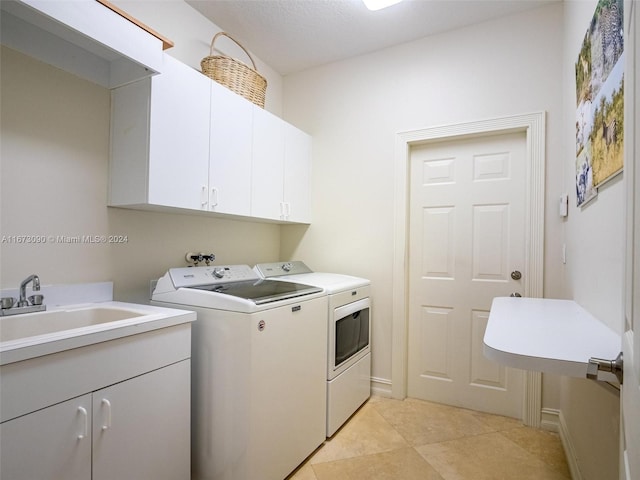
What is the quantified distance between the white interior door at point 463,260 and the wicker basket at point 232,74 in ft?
4.35

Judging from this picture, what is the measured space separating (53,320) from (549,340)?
74.2 inches

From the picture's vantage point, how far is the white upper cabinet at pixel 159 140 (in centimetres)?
163

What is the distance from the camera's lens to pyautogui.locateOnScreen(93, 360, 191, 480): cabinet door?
1.20m

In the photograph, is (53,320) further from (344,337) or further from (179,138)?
(344,337)

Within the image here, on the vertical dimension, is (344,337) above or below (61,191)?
below

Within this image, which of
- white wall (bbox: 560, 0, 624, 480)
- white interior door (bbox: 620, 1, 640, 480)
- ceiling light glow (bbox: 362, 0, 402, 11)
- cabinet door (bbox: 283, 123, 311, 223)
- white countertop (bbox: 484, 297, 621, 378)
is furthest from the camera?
cabinet door (bbox: 283, 123, 311, 223)

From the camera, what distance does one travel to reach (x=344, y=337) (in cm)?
226

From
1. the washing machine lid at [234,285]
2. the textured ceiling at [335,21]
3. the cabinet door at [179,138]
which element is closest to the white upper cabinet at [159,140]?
the cabinet door at [179,138]

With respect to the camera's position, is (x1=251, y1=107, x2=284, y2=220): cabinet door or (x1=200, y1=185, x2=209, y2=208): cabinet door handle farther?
(x1=251, y1=107, x2=284, y2=220): cabinet door

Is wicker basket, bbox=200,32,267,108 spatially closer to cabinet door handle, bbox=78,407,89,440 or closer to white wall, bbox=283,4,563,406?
white wall, bbox=283,4,563,406

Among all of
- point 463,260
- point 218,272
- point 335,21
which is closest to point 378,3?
point 335,21

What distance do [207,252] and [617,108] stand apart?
87.1 inches

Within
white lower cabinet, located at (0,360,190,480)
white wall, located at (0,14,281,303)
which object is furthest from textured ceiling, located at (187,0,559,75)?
white lower cabinet, located at (0,360,190,480)

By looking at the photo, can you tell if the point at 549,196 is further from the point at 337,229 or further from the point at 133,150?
the point at 133,150
